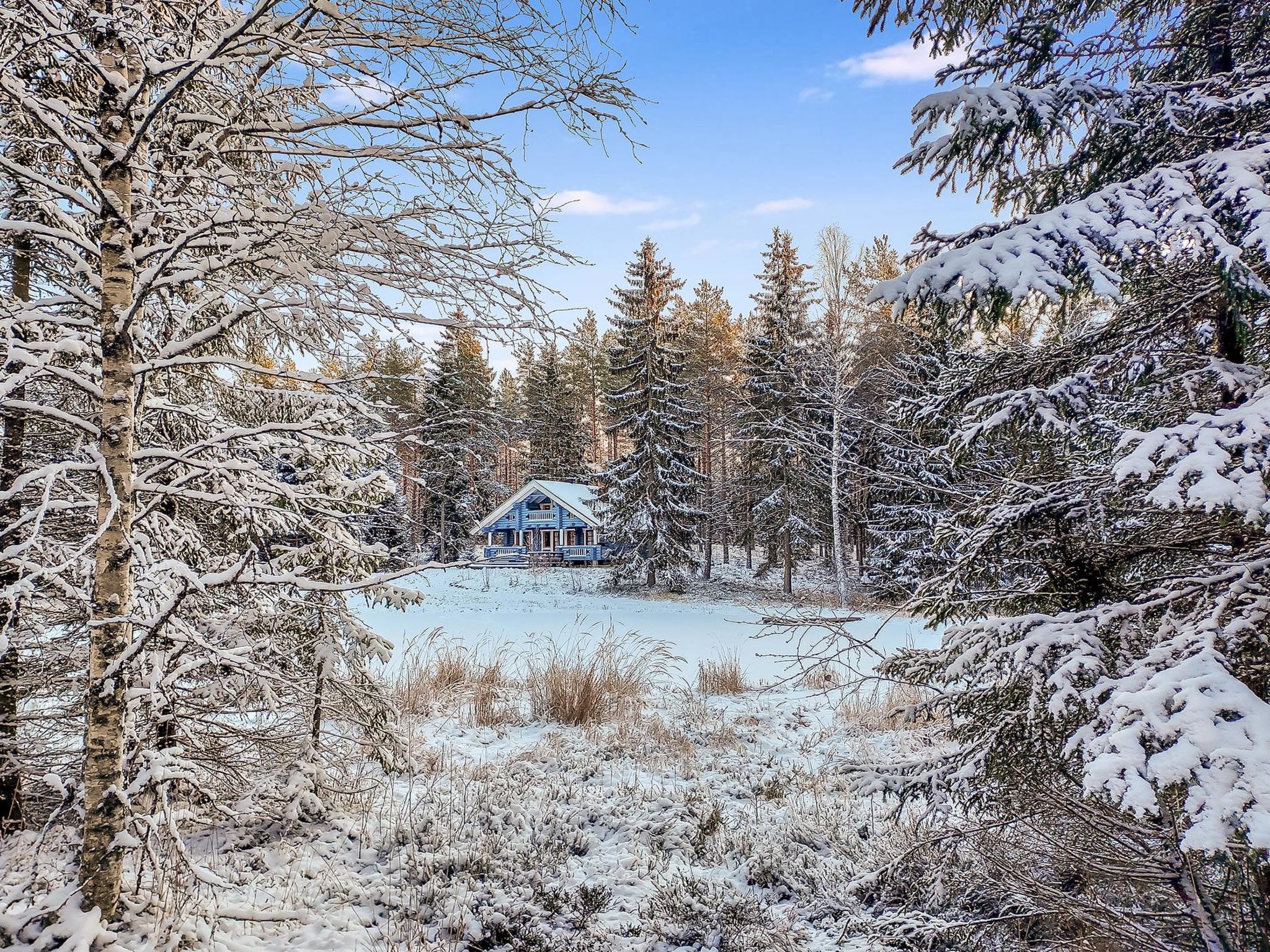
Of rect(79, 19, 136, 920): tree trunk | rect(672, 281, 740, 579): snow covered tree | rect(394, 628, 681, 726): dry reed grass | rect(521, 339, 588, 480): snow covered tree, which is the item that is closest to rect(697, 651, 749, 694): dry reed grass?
rect(394, 628, 681, 726): dry reed grass

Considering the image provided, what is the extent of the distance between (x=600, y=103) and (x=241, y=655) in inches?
113

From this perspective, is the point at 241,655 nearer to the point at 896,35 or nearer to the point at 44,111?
the point at 44,111

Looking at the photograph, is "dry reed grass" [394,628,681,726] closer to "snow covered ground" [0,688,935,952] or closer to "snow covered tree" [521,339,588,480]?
"snow covered ground" [0,688,935,952]

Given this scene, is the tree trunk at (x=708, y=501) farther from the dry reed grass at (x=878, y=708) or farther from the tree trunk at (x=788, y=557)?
the dry reed grass at (x=878, y=708)

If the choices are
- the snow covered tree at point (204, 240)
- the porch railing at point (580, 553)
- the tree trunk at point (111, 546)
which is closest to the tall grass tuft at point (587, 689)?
the snow covered tree at point (204, 240)

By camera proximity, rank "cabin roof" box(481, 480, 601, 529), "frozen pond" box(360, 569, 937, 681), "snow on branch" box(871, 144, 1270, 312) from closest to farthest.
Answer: "snow on branch" box(871, 144, 1270, 312) → "frozen pond" box(360, 569, 937, 681) → "cabin roof" box(481, 480, 601, 529)

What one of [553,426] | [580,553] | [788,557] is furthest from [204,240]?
[553,426]

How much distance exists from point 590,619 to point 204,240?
14.3m

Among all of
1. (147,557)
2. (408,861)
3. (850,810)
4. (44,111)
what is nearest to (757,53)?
(44,111)

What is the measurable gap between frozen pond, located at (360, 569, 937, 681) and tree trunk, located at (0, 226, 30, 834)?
146 inches

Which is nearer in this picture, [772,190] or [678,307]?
[772,190]

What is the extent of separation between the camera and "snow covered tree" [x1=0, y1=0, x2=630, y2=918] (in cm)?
207

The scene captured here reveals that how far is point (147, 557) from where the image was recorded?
8.21 feet

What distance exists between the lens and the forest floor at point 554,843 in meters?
3.15
